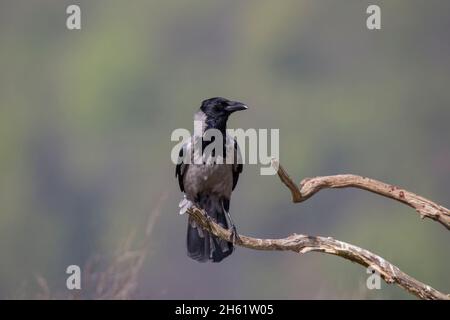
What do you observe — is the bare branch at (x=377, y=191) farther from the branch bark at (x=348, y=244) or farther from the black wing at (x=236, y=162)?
the black wing at (x=236, y=162)

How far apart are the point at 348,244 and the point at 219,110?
1.57m

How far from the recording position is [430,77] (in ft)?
35.3

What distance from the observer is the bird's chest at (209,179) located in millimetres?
5684

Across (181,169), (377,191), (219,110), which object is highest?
(219,110)

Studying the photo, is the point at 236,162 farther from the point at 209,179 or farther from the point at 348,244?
the point at 348,244

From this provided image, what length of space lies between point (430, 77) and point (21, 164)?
543cm

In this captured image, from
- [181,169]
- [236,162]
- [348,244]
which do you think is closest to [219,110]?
[236,162]

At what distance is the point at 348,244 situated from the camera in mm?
4867

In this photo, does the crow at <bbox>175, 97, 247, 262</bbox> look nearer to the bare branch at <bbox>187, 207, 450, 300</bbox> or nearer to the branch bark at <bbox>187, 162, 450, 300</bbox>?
the branch bark at <bbox>187, 162, 450, 300</bbox>

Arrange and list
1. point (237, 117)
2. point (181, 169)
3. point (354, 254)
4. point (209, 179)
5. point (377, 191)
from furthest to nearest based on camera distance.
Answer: point (237, 117) → point (181, 169) → point (209, 179) → point (377, 191) → point (354, 254)

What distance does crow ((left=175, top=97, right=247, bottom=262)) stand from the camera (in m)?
5.72
